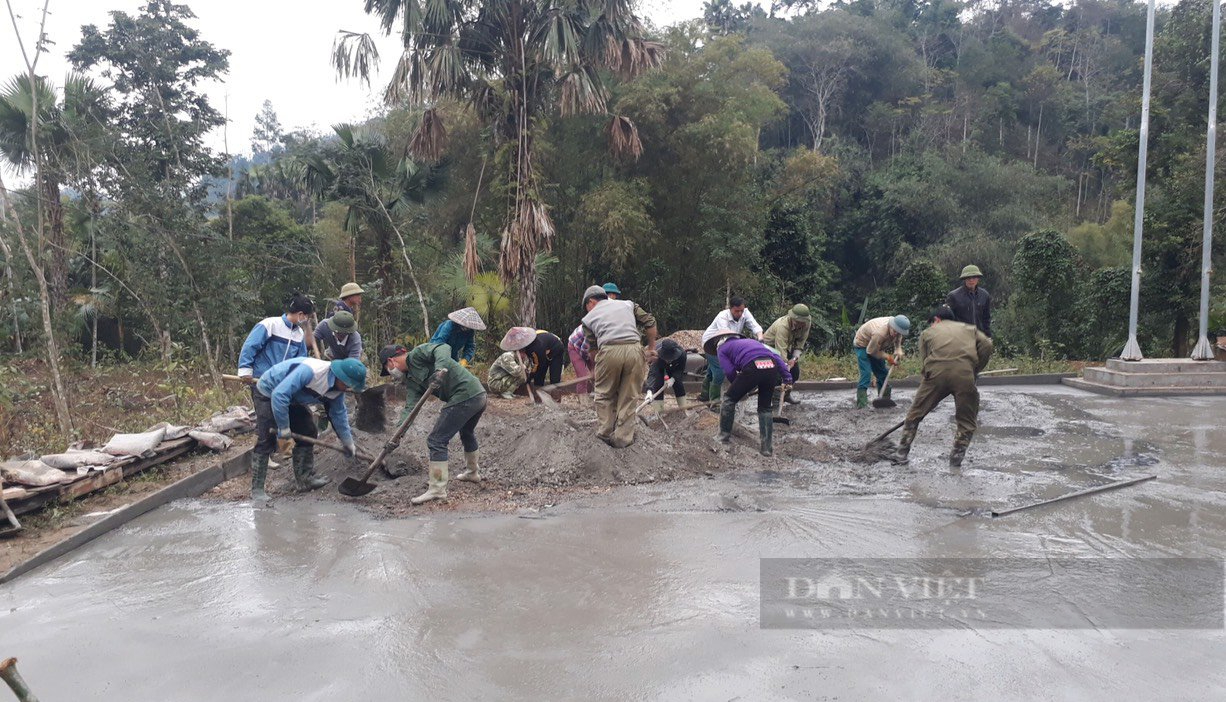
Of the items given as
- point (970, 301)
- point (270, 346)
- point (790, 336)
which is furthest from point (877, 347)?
point (270, 346)

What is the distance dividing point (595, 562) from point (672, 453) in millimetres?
2618

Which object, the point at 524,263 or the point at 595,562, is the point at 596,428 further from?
the point at 524,263

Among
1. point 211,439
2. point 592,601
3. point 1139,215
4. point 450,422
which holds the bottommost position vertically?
point 592,601

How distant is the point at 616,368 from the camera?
282 inches

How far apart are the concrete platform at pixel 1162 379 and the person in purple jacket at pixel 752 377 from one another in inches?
263

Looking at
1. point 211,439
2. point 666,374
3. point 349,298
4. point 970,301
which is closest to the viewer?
point 211,439

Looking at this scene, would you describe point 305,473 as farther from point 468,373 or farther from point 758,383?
point 758,383

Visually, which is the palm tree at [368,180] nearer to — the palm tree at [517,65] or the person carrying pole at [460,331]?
the palm tree at [517,65]

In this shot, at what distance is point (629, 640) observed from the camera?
371cm

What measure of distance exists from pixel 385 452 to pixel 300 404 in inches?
37.3

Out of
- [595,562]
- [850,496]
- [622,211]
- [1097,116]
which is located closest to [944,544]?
[850,496]

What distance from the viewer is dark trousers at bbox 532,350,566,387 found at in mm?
9789

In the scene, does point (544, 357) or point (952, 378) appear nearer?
point (952, 378)

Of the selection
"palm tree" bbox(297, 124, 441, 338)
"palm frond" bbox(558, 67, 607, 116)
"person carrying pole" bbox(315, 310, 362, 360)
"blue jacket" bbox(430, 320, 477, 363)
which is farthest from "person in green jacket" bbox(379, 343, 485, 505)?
"palm tree" bbox(297, 124, 441, 338)
